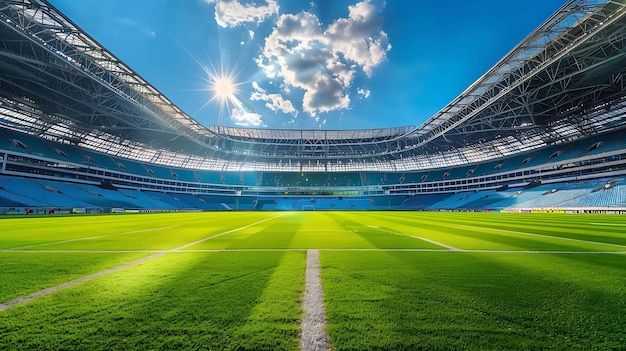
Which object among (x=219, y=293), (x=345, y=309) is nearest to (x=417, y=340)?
(x=345, y=309)

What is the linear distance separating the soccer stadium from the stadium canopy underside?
0.26m

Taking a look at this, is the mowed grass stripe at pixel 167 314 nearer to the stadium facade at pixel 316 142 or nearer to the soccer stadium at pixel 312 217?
the soccer stadium at pixel 312 217

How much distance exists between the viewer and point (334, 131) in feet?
214

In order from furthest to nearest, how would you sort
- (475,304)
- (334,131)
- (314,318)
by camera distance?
(334,131), (475,304), (314,318)

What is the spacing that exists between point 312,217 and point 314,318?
1968 cm

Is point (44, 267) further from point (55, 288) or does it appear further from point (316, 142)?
point (316, 142)

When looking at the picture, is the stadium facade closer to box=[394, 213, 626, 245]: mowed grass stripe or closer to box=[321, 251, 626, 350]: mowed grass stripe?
box=[394, 213, 626, 245]: mowed grass stripe

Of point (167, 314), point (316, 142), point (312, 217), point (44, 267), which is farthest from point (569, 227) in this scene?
point (316, 142)

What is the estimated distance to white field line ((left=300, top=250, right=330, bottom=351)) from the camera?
177cm

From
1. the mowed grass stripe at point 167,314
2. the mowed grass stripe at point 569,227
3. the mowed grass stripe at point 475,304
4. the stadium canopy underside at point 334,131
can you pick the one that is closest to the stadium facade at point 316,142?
the stadium canopy underside at point 334,131

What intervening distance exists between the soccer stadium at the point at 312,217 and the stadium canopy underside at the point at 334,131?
265mm

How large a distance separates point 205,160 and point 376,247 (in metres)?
73.2

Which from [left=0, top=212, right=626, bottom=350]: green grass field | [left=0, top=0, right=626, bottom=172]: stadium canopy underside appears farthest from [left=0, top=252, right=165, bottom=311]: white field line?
[left=0, top=0, right=626, bottom=172]: stadium canopy underside

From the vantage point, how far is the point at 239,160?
248 ft
